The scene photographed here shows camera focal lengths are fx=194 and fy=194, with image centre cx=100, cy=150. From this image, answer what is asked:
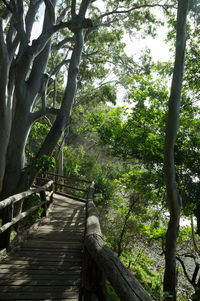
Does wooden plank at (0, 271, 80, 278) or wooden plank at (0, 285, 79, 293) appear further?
wooden plank at (0, 271, 80, 278)

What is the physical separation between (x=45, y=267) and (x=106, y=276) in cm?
199

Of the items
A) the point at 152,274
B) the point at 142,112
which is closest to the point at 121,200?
the point at 152,274

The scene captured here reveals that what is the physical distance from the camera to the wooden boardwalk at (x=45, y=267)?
224 cm

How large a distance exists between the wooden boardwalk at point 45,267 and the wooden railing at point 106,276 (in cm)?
86

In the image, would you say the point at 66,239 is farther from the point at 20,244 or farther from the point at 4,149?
the point at 4,149

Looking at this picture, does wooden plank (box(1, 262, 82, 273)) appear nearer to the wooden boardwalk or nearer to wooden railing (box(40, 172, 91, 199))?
the wooden boardwalk

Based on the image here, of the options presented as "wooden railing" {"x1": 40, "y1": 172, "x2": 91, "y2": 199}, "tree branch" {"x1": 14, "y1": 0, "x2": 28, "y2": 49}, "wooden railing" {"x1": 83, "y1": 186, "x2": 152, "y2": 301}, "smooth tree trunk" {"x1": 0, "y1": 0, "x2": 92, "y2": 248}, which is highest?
"tree branch" {"x1": 14, "y1": 0, "x2": 28, "y2": 49}

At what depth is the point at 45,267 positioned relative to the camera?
284 cm

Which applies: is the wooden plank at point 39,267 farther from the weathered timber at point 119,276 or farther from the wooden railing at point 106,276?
the weathered timber at point 119,276

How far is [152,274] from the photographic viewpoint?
33.3ft

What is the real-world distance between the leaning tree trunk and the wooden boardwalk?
6.40 ft

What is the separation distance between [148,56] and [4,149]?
9.51 m

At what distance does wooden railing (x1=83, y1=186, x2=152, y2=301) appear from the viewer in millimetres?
1019

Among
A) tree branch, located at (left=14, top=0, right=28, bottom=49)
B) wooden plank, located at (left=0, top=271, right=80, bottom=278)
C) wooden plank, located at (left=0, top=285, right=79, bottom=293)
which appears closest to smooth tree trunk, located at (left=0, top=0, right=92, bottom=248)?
tree branch, located at (left=14, top=0, right=28, bottom=49)
